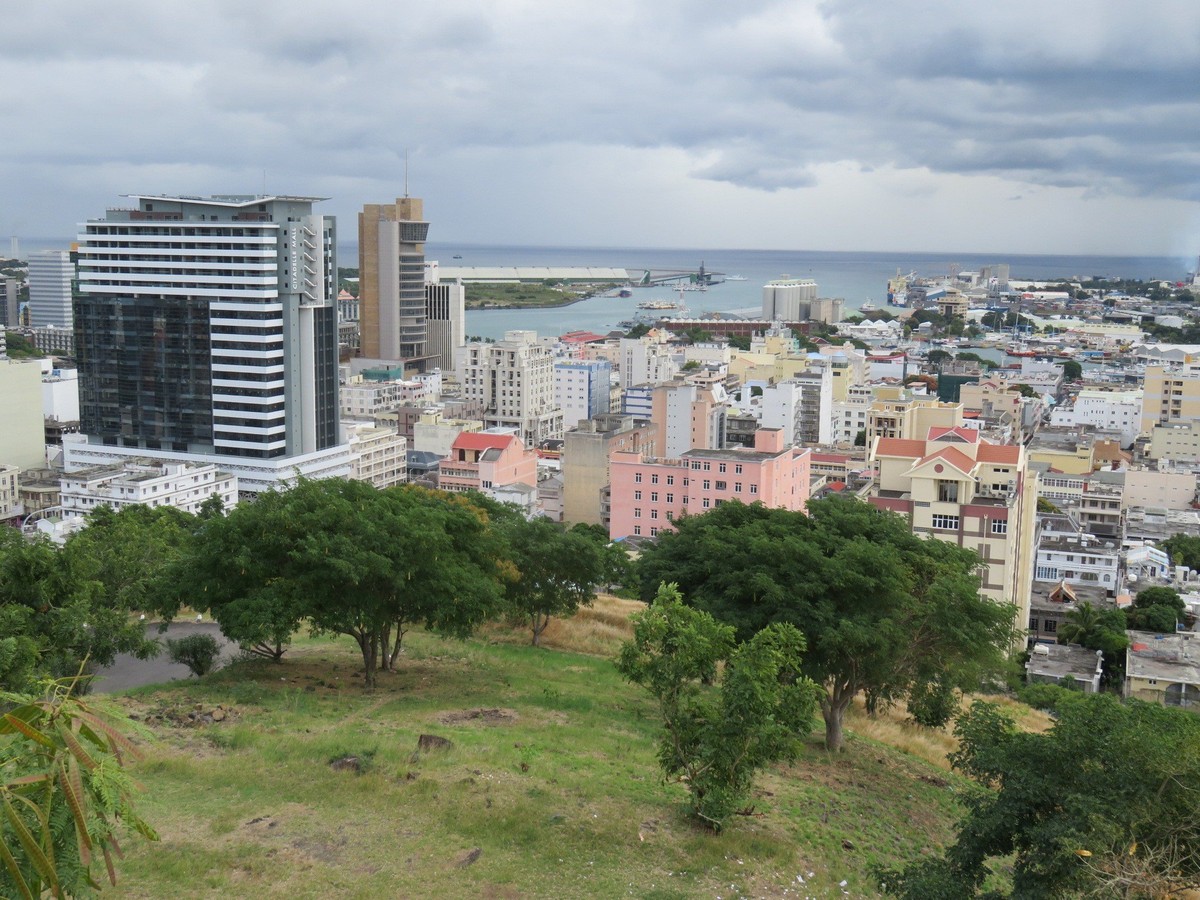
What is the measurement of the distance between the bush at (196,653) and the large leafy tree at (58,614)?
488mm

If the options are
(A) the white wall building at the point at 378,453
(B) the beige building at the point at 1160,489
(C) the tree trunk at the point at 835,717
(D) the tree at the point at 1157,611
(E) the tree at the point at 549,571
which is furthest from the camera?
(B) the beige building at the point at 1160,489

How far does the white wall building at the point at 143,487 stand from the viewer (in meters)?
26.7

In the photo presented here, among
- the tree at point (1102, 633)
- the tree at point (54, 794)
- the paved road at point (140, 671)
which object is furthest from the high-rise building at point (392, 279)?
the tree at point (54, 794)

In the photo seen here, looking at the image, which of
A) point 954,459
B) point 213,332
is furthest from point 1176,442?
point 213,332

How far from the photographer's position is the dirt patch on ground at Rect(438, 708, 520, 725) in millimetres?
10523

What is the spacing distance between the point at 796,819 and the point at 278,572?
5674 mm

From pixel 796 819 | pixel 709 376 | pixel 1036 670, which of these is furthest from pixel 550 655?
pixel 709 376

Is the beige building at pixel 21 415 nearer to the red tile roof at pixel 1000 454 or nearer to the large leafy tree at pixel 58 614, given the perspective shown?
the large leafy tree at pixel 58 614

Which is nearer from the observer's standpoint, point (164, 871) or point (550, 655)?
point (164, 871)

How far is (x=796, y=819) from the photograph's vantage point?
A: 870 centimetres

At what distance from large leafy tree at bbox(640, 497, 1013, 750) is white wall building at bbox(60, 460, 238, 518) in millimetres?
17412

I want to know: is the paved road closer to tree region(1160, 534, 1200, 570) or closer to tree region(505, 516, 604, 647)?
tree region(505, 516, 604, 647)

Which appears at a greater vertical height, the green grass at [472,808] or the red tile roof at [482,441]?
A: the green grass at [472,808]

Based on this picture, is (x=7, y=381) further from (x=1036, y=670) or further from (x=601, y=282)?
(x=601, y=282)
